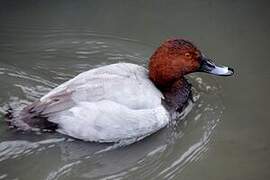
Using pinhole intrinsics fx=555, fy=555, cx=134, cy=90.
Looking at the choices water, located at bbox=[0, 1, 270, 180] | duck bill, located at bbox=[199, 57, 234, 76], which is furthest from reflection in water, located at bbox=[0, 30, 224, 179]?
duck bill, located at bbox=[199, 57, 234, 76]

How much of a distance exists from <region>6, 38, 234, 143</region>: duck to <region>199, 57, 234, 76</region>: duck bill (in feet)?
0.54

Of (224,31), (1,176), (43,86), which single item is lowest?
(1,176)

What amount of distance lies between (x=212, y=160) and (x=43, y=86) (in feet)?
4.66

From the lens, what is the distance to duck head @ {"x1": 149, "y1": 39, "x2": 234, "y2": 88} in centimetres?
399

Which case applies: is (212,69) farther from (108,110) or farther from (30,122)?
(30,122)

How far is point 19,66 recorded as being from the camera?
4.43m

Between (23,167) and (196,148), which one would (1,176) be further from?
(196,148)

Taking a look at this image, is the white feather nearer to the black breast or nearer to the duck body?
the duck body

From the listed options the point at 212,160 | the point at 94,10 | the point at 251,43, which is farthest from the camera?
the point at 94,10

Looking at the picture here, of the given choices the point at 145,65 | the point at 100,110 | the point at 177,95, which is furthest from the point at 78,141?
the point at 145,65

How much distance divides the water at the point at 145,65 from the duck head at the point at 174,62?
1.00 feet

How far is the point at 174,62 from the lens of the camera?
4.02m

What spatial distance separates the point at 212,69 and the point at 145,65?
69 cm

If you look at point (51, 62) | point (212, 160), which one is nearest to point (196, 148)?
point (212, 160)
